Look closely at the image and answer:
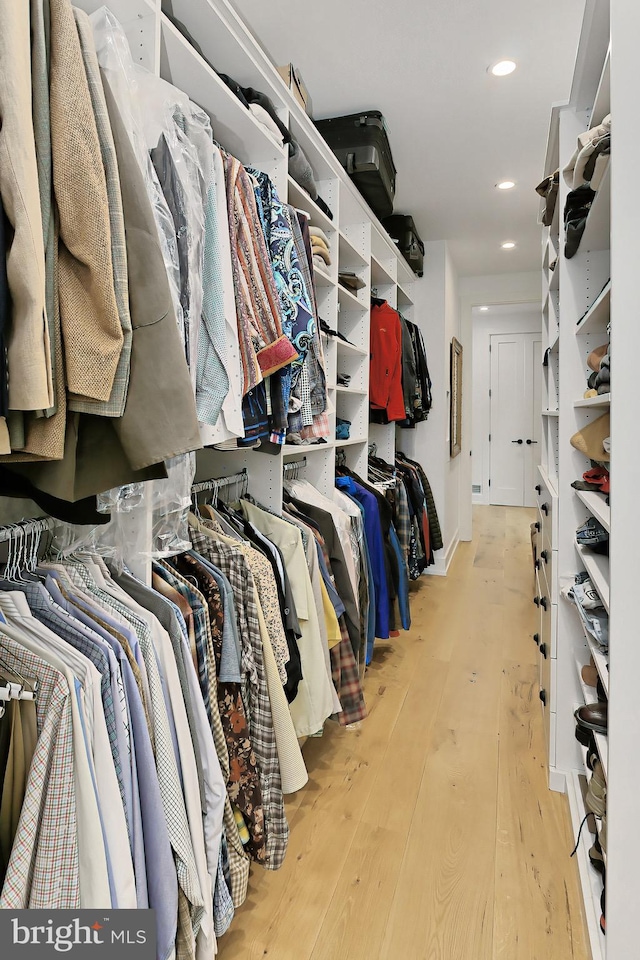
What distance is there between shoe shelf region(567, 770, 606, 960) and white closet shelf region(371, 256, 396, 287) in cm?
274

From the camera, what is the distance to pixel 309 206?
2150 millimetres

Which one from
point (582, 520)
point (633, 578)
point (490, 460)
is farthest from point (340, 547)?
point (490, 460)

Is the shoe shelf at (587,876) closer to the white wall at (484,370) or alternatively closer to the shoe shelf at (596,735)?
the shoe shelf at (596,735)

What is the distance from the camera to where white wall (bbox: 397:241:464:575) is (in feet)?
14.8

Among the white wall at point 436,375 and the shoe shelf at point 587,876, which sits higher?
the white wall at point 436,375

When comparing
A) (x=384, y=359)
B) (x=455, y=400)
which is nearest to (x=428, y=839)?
(x=384, y=359)

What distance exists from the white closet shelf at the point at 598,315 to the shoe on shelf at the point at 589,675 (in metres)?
1.02

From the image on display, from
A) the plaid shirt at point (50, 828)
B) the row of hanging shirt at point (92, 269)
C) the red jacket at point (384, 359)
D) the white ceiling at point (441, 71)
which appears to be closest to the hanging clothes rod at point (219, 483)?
the row of hanging shirt at point (92, 269)

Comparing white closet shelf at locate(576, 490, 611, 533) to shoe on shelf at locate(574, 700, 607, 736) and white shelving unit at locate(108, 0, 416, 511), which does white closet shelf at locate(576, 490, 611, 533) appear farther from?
white shelving unit at locate(108, 0, 416, 511)

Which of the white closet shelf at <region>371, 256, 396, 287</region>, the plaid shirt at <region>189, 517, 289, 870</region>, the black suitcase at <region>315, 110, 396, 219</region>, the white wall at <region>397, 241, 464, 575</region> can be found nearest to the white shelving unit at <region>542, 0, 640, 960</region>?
the plaid shirt at <region>189, 517, 289, 870</region>

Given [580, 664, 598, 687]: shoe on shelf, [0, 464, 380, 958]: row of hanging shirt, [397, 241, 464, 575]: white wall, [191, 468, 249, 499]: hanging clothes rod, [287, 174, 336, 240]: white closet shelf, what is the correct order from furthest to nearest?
[397, 241, 464, 575]: white wall, [287, 174, 336, 240]: white closet shelf, [580, 664, 598, 687]: shoe on shelf, [191, 468, 249, 499]: hanging clothes rod, [0, 464, 380, 958]: row of hanging shirt

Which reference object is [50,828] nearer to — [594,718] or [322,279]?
[594,718]

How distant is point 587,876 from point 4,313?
1773 mm

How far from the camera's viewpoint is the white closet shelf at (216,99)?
1252 mm
